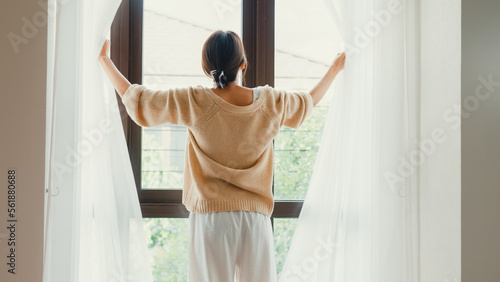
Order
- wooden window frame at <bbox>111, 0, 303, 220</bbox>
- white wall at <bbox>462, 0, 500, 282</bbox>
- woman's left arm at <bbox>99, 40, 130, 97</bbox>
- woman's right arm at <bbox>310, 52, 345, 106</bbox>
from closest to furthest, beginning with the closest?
white wall at <bbox>462, 0, 500, 282</bbox>
woman's left arm at <bbox>99, 40, 130, 97</bbox>
woman's right arm at <bbox>310, 52, 345, 106</bbox>
wooden window frame at <bbox>111, 0, 303, 220</bbox>

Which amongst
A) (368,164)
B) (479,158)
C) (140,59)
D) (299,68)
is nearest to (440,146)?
(479,158)

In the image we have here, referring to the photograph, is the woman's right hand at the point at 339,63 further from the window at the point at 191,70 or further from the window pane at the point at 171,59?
the window pane at the point at 171,59

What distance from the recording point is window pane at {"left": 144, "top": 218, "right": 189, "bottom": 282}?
2.08 meters

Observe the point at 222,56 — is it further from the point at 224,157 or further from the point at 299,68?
the point at 299,68

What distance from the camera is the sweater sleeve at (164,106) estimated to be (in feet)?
5.56

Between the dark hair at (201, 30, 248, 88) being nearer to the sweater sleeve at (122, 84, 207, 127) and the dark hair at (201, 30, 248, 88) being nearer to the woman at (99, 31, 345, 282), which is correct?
the woman at (99, 31, 345, 282)

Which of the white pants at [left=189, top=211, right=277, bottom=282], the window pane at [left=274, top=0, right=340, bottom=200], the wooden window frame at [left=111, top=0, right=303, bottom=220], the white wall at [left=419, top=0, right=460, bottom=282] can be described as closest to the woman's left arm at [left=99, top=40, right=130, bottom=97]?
the wooden window frame at [left=111, top=0, right=303, bottom=220]

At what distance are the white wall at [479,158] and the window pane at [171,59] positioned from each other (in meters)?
1.07

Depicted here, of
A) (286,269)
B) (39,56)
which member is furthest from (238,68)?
(286,269)

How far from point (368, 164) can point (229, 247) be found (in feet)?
2.15

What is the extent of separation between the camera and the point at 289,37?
215 centimetres

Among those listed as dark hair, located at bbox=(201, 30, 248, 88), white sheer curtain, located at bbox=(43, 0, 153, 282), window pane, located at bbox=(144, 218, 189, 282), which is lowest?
window pane, located at bbox=(144, 218, 189, 282)

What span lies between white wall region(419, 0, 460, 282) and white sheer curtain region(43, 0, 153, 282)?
113 cm

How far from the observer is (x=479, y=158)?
1.58m
